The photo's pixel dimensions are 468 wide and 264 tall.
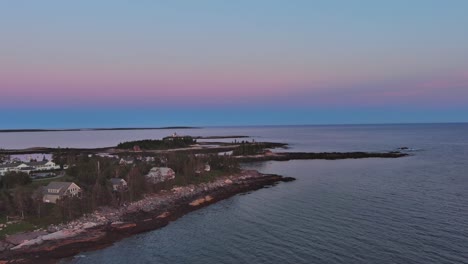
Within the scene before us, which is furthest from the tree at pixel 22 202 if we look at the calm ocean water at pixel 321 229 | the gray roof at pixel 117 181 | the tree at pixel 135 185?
the gray roof at pixel 117 181

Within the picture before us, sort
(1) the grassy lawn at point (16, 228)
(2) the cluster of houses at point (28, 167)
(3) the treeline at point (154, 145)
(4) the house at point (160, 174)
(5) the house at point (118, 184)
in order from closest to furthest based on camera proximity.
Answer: (1) the grassy lawn at point (16, 228), (5) the house at point (118, 184), (4) the house at point (160, 174), (2) the cluster of houses at point (28, 167), (3) the treeline at point (154, 145)

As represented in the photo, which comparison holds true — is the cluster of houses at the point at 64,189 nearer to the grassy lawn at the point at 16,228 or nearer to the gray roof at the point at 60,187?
the gray roof at the point at 60,187

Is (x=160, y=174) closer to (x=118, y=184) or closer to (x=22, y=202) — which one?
(x=118, y=184)

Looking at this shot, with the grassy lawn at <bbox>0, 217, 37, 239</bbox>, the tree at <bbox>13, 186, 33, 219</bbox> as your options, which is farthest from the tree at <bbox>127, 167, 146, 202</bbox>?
the grassy lawn at <bbox>0, 217, 37, 239</bbox>

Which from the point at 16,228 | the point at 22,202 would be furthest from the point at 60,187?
the point at 16,228

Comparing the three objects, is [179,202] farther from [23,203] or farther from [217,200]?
[23,203]

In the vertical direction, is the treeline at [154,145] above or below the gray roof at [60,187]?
above
